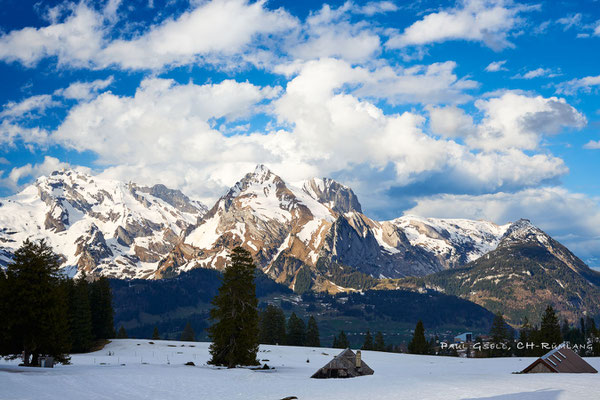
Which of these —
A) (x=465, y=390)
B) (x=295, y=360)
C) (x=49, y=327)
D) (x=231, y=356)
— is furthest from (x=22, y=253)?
(x=295, y=360)

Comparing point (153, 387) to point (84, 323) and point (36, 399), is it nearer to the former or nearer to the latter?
point (36, 399)

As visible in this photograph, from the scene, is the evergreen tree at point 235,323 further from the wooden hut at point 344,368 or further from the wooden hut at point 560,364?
the wooden hut at point 560,364

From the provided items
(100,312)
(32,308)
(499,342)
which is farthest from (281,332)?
(32,308)

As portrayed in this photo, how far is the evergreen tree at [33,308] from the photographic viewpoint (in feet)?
180

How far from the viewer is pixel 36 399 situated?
36188 mm

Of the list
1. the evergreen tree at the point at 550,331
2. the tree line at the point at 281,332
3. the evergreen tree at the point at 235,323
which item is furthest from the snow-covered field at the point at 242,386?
the tree line at the point at 281,332

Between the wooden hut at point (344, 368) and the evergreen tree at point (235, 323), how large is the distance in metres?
12.9

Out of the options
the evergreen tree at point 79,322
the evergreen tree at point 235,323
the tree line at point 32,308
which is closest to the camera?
the tree line at point 32,308

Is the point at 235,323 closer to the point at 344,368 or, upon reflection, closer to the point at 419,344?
the point at 344,368

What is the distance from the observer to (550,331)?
12550cm

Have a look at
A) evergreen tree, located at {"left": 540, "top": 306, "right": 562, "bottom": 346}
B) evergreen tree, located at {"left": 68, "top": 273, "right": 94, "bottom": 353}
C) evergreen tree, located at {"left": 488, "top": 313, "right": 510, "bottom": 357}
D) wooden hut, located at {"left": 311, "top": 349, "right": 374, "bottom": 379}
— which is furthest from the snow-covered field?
evergreen tree, located at {"left": 488, "top": 313, "right": 510, "bottom": 357}

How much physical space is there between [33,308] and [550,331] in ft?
374

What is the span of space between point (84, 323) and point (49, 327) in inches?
1688

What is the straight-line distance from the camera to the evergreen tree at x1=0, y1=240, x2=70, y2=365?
54.8 meters
